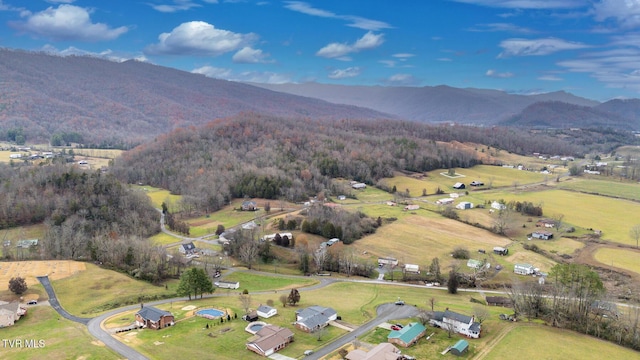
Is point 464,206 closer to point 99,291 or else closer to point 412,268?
point 412,268

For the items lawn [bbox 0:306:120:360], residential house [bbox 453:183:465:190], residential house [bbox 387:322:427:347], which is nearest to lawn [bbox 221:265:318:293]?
lawn [bbox 0:306:120:360]

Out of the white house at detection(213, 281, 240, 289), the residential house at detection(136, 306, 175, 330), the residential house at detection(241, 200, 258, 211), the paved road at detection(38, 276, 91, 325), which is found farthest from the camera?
the residential house at detection(241, 200, 258, 211)

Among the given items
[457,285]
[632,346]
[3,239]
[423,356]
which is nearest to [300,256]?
[457,285]

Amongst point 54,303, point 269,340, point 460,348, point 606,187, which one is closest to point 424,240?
point 460,348

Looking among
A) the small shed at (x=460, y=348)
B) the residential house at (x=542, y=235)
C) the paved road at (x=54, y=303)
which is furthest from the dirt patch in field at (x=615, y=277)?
the paved road at (x=54, y=303)

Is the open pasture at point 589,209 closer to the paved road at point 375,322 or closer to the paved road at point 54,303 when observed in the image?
the paved road at point 375,322

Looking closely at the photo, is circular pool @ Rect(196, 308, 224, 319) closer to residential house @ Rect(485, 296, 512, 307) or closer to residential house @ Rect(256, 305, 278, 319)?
residential house @ Rect(256, 305, 278, 319)

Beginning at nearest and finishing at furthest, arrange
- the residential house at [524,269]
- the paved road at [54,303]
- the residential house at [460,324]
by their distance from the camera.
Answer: the residential house at [460,324], the paved road at [54,303], the residential house at [524,269]
